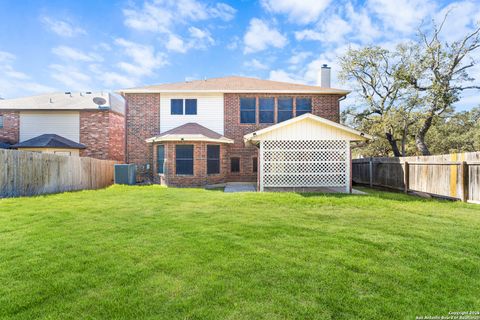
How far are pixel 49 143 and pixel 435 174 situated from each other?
67.7 feet

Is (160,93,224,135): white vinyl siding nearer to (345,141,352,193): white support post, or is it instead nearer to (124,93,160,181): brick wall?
(124,93,160,181): brick wall

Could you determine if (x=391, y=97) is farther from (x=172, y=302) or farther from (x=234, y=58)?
(x=172, y=302)

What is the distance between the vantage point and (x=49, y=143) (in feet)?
55.8

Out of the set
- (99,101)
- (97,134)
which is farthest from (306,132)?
(99,101)

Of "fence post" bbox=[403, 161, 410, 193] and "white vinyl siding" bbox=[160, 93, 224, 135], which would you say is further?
"white vinyl siding" bbox=[160, 93, 224, 135]

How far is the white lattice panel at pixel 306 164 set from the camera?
11711 mm

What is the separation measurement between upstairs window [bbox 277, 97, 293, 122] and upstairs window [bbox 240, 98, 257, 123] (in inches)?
60.0

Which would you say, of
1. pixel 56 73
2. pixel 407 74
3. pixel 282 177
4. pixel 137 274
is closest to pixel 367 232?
pixel 137 274

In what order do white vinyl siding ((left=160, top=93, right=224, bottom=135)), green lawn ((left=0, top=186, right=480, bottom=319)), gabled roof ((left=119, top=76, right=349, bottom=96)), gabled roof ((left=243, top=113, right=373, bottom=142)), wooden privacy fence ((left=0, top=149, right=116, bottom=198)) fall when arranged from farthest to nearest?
white vinyl siding ((left=160, top=93, right=224, bottom=135)) → gabled roof ((left=119, top=76, right=349, bottom=96)) → gabled roof ((left=243, top=113, right=373, bottom=142)) → wooden privacy fence ((left=0, top=149, right=116, bottom=198)) → green lawn ((left=0, top=186, right=480, bottom=319))

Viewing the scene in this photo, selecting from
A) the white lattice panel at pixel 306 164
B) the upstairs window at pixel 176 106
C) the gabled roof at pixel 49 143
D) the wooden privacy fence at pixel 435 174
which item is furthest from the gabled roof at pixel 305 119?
the gabled roof at pixel 49 143

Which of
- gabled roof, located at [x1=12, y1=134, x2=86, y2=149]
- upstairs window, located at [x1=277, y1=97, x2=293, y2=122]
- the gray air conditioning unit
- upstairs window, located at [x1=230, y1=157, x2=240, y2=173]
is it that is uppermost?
upstairs window, located at [x1=277, y1=97, x2=293, y2=122]

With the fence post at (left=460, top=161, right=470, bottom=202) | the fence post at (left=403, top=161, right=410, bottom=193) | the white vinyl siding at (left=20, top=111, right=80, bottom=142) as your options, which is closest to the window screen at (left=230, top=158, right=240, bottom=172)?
the fence post at (left=403, top=161, right=410, bottom=193)

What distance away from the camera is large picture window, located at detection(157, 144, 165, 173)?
1449cm

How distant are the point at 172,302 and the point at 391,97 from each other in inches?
766
